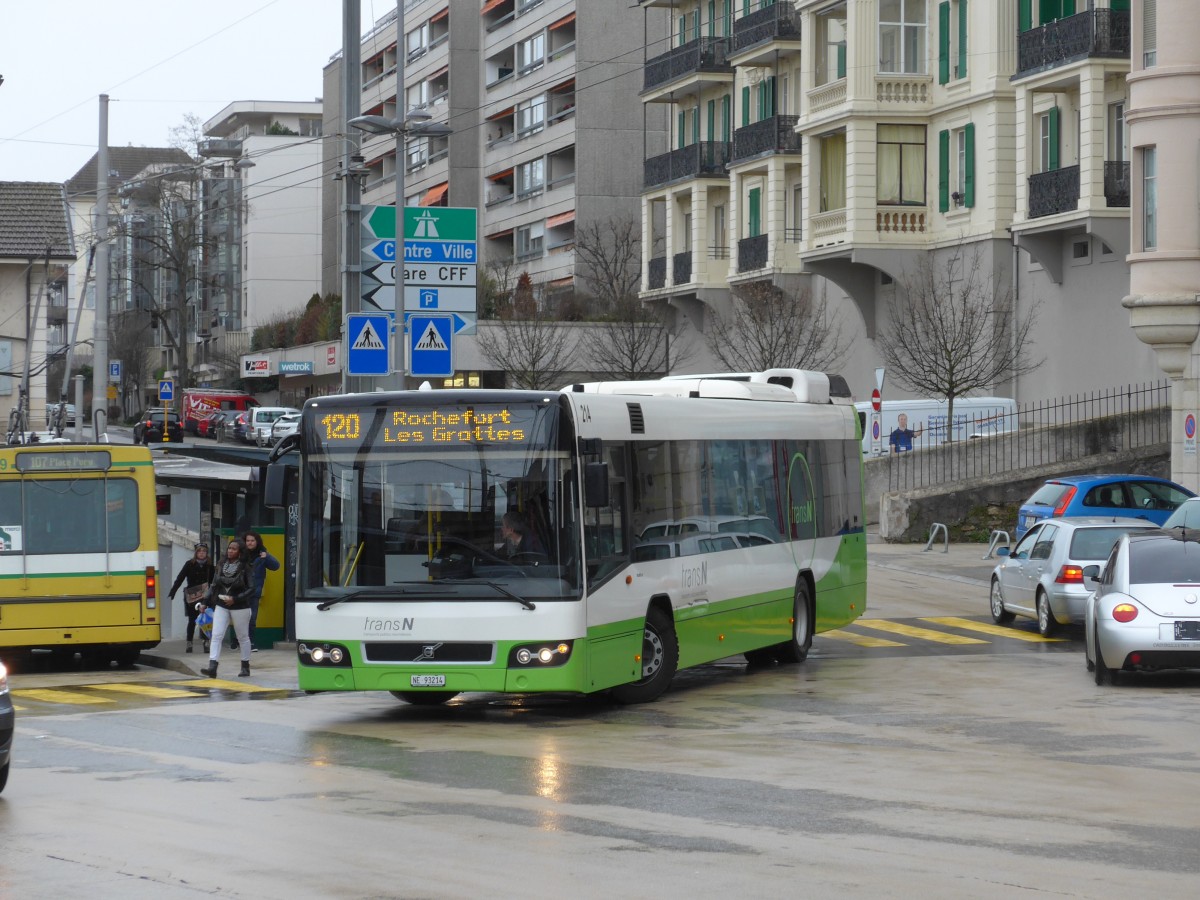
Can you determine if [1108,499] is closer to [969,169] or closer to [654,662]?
[969,169]

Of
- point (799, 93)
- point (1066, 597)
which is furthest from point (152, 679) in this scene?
point (799, 93)

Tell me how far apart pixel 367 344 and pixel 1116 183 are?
2103 cm

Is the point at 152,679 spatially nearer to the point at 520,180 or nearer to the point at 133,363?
the point at 520,180

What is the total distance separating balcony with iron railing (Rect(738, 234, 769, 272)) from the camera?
5275 cm

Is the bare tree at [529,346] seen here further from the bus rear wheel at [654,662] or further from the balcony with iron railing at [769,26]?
the bus rear wheel at [654,662]

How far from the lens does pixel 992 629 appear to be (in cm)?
2462

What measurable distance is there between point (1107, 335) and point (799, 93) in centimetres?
1518

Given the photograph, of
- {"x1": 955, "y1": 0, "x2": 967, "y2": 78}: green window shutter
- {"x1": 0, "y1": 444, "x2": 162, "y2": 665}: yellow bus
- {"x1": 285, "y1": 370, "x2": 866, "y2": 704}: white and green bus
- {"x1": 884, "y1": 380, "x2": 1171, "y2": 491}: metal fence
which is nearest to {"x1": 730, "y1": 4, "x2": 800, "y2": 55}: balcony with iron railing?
{"x1": 955, "y1": 0, "x2": 967, "y2": 78}: green window shutter

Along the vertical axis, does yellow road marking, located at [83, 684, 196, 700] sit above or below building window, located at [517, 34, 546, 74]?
below

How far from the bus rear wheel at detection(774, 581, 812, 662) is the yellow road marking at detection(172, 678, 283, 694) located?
542cm

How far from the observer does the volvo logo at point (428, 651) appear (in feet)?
49.5

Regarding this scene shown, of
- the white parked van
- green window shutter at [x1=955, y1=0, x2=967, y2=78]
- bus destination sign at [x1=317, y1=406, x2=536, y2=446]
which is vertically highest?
green window shutter at [x1=955, y1=0, x2=967, y2=78]

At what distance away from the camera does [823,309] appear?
49875 millimetres

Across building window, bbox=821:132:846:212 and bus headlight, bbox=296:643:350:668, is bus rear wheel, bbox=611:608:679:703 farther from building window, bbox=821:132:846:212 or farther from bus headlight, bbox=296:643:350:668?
building window, bbox=821:132:846:212
